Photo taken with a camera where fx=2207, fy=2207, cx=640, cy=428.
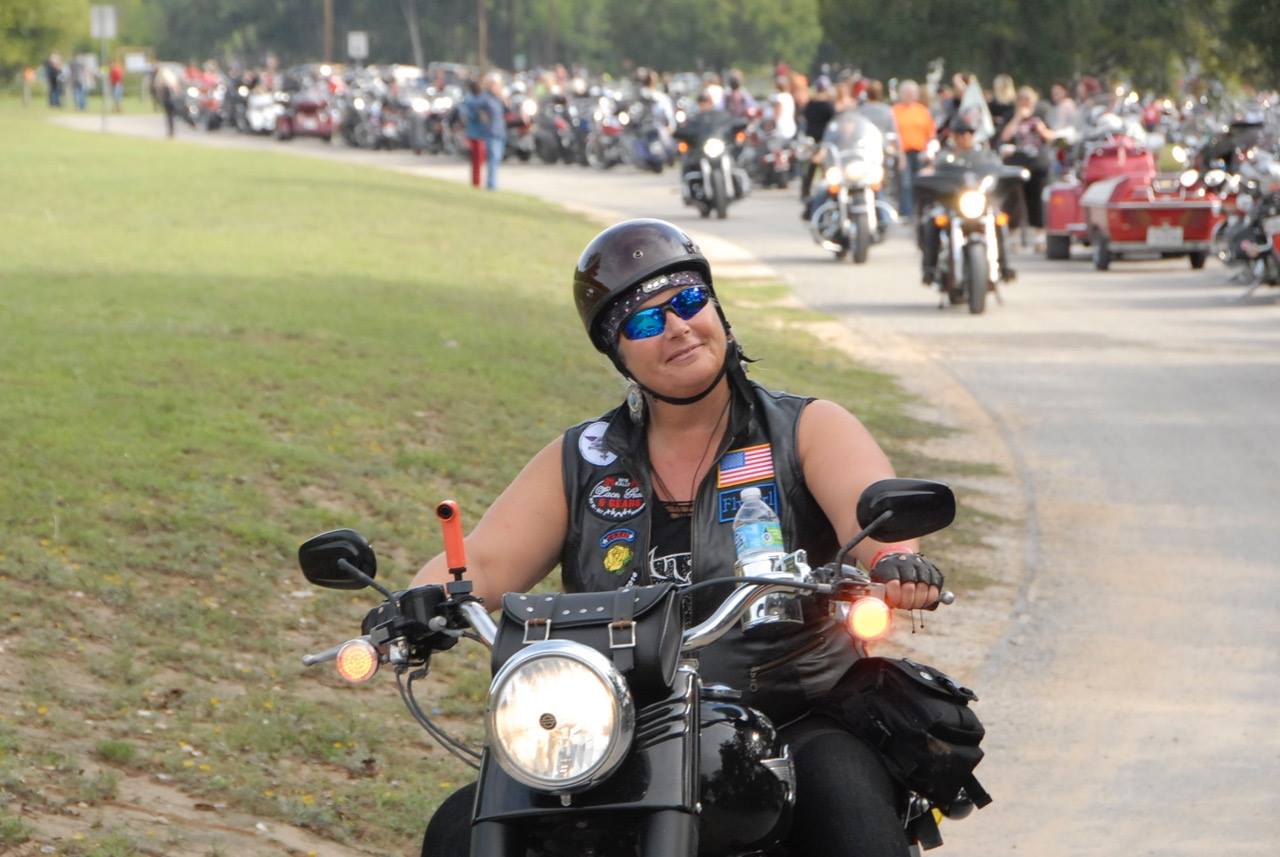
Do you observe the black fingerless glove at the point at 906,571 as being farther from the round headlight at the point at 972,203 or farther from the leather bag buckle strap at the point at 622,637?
the round headlight at the point at 972,203

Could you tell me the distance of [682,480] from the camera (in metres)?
4.09

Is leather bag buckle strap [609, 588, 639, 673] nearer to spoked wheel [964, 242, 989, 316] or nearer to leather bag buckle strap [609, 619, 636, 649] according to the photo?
leather bag buckle strap [609, 619, 636, 649]

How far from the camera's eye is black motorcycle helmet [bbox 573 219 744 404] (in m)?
3.95

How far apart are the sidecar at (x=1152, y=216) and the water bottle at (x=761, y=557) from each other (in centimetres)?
2001

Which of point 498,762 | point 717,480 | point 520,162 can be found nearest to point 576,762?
point 498,762

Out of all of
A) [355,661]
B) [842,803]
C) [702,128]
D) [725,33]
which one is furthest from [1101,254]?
[725,33]

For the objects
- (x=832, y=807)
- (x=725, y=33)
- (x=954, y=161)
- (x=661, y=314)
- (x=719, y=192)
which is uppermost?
(x=661, y=314)

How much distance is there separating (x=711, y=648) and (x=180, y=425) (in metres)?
7.13

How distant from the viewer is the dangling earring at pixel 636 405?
164 inches

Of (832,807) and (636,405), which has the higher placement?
(636,405)

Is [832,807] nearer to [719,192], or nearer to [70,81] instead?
[719,192]

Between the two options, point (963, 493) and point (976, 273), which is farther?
point (976, 273)

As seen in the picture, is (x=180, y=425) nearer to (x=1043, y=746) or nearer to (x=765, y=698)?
(x=1043, y=746)

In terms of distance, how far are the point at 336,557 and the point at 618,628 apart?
0.69m
